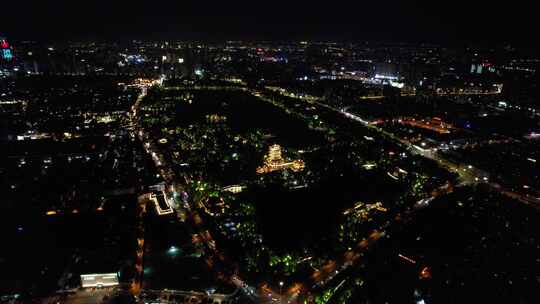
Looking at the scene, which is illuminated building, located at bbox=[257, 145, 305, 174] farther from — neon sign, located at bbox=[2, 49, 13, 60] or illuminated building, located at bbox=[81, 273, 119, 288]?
neon sign, located at bbox=[2, 49, 13, 60]

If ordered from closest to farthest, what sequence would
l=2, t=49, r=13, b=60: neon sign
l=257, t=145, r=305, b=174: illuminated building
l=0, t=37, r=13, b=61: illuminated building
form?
l=257, t=145, r=305, b=174: illuminated building < l=0, t=37, r=13, b=61: illuminated building < l=2, t=49, r=13, b=60: neon sign

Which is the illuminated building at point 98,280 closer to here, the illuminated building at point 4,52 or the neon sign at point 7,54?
the illuminated building at point 4,52

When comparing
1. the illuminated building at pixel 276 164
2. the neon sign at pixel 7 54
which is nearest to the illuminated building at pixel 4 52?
the neon sign at pixel 7 54

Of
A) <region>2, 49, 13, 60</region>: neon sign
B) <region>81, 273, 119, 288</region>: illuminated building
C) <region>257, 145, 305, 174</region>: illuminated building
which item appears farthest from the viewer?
<region>2, 49, 13, 60</region>: neon sign

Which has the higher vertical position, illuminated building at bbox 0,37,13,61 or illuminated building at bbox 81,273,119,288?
illuminated building at bbox 0,37,13,61

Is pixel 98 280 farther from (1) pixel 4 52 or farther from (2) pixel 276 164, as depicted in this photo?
(1) pixel 4 52

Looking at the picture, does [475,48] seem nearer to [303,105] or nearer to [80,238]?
[303,105]

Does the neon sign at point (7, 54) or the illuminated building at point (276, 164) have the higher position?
the neon sign at point (7, 54)

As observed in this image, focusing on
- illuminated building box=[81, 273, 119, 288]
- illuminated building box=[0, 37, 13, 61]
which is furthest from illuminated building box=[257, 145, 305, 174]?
illuminated building box=[0, 37, 13, 61]
